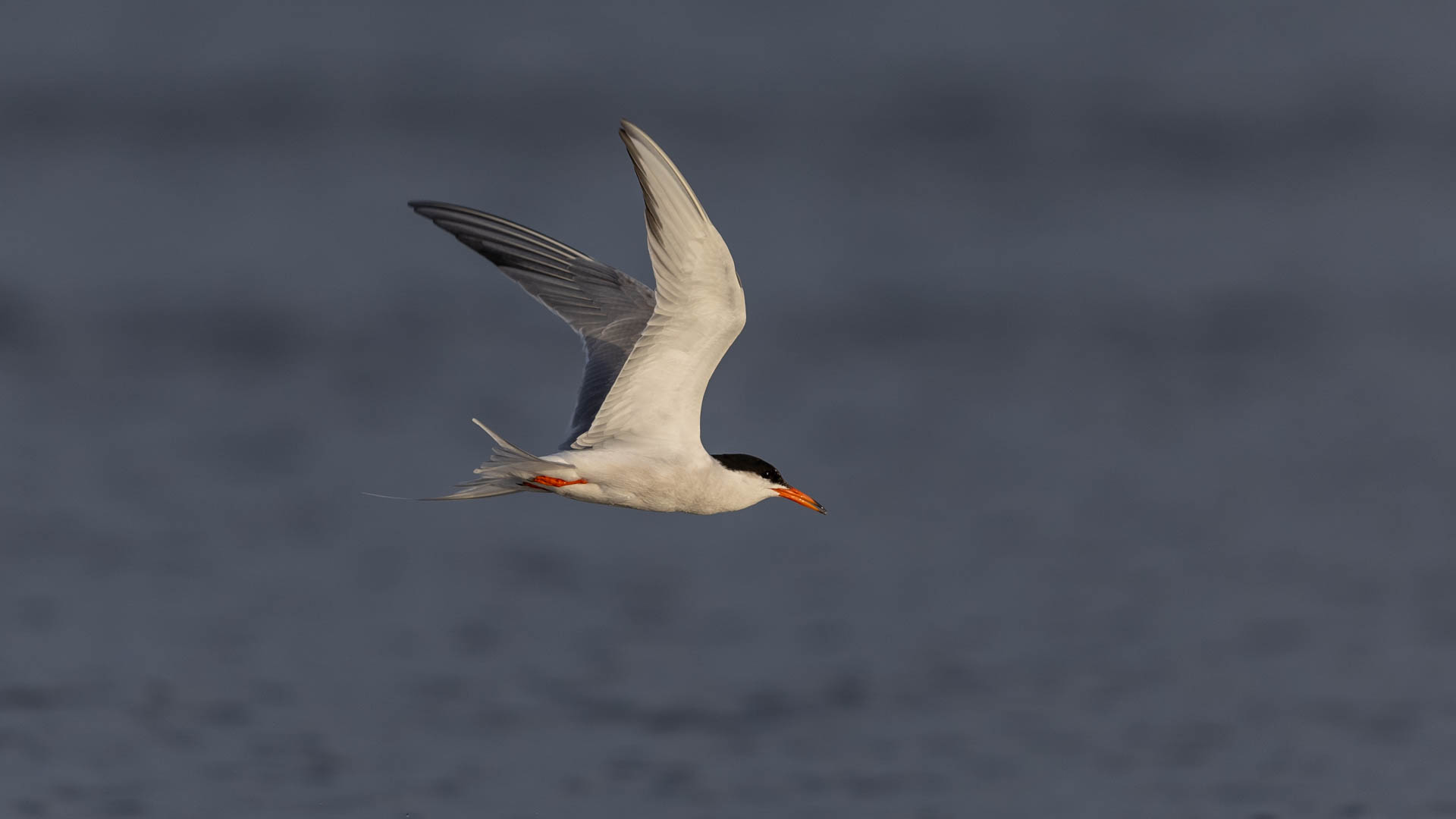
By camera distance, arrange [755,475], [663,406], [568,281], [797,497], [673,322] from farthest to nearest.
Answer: [568,281], [797,497], [755,475], [663,406], [673,322]

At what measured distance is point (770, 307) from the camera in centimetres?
1535

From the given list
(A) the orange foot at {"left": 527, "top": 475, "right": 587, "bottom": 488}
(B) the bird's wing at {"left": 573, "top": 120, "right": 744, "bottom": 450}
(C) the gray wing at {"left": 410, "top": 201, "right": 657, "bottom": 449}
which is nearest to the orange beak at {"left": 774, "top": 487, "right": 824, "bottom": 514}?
(B) the bird's wing at {"left": 573, "top": 120, "right": 744, "bottom": 450}

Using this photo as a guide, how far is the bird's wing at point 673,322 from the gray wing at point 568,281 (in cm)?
77

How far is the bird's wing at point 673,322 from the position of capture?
5.49 meters

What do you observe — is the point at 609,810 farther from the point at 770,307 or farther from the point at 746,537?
the point at 770,307

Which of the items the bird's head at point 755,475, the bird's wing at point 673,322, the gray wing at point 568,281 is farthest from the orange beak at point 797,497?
the gray wing at point 568,281

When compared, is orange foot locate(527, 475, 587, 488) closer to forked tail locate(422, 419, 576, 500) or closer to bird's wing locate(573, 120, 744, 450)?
forked tail locate(422, 419, 576, 500)

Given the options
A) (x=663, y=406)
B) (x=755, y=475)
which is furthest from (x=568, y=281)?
(x=755, y=475)

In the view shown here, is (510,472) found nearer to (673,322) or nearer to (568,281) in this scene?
(673,322)

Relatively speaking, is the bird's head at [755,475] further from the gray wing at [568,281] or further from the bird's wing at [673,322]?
the gray wing at [568,281]

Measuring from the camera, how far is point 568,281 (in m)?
7.39

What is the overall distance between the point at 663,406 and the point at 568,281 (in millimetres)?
1313

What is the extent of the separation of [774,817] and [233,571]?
13.7 ft

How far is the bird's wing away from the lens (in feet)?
18.0
